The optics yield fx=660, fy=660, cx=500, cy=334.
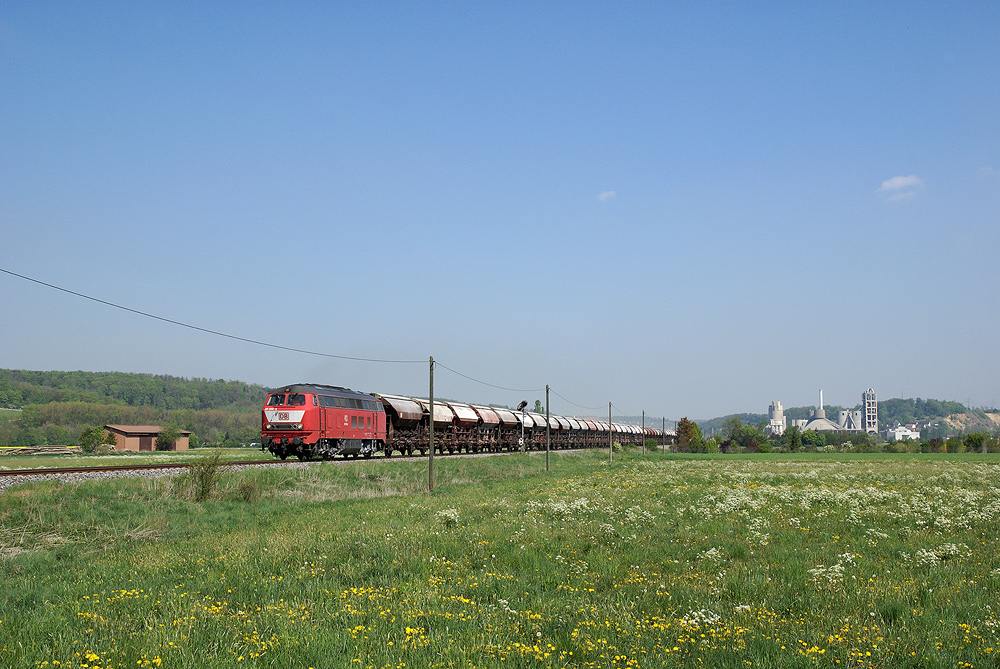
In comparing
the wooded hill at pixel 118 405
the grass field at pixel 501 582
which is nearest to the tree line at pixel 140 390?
the wooded hill at pixel 118 405

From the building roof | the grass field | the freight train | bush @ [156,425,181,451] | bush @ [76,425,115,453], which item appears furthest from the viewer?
bush @ [156,425,181,451]

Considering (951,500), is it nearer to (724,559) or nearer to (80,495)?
(724,559)

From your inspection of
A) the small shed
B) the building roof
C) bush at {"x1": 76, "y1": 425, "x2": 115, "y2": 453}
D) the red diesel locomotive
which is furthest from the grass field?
the building roof

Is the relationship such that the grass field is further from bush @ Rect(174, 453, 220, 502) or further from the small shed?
the small shed

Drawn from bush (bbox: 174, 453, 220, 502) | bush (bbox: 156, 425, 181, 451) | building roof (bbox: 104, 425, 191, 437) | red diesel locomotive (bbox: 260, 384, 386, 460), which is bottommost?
bush (bbox: 156, 425, 181, 451)

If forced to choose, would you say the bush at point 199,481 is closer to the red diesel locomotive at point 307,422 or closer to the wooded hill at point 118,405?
the red diesel locomotive at point 307,422

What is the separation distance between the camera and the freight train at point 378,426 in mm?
38406

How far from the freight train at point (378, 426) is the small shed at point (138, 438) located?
57762mm

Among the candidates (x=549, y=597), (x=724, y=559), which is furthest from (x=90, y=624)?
(x=724, y=559)

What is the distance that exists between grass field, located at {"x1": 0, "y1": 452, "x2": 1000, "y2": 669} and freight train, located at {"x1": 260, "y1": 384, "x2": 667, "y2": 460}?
13.1m

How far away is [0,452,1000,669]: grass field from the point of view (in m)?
8.54

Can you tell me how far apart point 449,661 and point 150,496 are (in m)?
20.6

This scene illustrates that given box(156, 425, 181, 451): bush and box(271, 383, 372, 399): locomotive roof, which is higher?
box(271, 383, 372, 399): locomotive roof

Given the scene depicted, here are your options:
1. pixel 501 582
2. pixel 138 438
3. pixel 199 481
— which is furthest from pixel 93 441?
pixel 501 582
